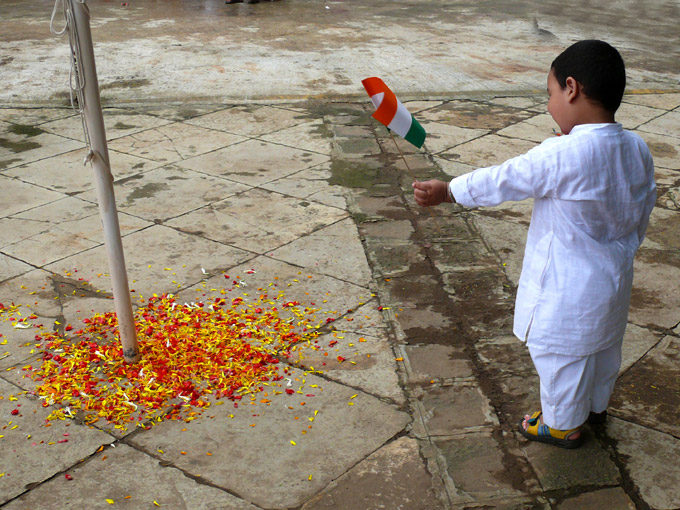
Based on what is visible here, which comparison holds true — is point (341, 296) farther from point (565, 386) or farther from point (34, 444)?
point (34, 444)

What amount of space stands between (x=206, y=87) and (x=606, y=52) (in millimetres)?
5509

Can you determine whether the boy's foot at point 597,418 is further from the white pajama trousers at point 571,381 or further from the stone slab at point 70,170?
the stone slab at point 70,170

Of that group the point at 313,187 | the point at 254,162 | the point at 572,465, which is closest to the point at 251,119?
the point at 254,162

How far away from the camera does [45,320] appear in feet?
10.7

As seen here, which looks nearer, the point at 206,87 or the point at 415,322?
the point at 415,322

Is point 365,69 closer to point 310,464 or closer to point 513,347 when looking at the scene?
point 513,347

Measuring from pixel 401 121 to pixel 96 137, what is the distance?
42.7 inches

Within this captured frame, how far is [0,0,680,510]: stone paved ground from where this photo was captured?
2.35m

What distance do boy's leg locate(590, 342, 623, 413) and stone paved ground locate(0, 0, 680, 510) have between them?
132mm

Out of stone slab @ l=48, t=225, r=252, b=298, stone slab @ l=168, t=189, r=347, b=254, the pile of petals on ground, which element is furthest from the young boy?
stone slab @ l=168, t=189, r=347, b=254

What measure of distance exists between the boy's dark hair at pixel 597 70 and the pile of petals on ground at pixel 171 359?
1.54 m

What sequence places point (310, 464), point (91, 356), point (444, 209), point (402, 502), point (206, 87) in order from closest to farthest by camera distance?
point (402, 502)
point (310, 464)
point (91, 356)
point (444, 209)
point (206, 87)

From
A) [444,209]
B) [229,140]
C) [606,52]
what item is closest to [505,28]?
[229,140]

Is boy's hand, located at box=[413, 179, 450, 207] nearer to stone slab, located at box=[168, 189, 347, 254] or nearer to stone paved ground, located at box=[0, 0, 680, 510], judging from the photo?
stone paved ground, located at box=[0, 0, 680, 510]
